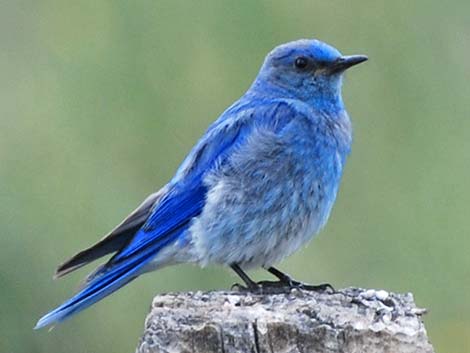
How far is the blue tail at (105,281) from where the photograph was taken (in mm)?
5562

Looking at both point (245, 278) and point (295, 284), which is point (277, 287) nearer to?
point (295, 284)

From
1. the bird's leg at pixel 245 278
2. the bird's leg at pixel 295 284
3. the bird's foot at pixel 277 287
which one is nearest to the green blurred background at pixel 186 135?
the bird's leg at pixel 295 284

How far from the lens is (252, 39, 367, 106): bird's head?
6.29 meters

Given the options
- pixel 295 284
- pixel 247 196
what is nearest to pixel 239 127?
pixel 247 196

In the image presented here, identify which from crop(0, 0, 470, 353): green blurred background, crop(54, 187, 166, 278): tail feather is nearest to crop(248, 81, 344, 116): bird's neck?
crop(54, 187, 166, 278): tail feather

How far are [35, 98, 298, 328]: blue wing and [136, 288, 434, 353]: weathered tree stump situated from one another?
1756mm

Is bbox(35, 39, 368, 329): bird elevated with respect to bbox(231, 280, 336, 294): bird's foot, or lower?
elevated

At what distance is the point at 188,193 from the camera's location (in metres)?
6.10

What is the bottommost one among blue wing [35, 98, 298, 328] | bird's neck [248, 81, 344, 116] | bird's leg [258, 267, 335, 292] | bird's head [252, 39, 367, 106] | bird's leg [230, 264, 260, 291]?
bird's leg [230, 264, 260, 291]

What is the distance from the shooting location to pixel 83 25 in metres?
7.98

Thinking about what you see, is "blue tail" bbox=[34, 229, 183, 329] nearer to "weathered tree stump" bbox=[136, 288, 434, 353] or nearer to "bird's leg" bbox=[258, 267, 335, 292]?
"bird's leg" bbox=[258, 267, 335, 292]

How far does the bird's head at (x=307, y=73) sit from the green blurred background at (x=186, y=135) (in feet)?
3.80

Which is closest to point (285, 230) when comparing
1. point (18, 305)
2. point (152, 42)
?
point (18, 305)

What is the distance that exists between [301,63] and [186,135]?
1467 millimetres
